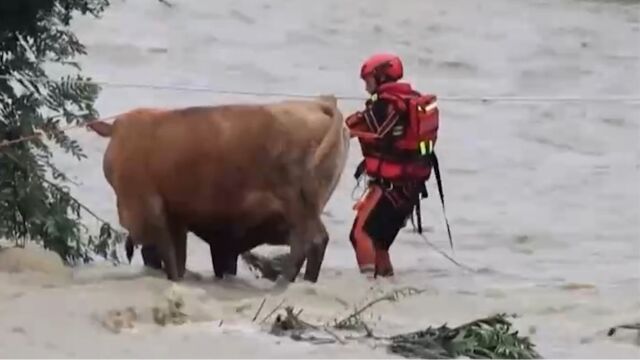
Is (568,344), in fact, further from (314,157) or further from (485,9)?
(485,9)

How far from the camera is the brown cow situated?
935cm

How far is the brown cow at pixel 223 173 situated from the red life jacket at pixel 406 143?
0.71 m

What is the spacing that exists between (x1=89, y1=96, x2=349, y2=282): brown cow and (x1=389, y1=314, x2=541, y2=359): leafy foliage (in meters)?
1.90

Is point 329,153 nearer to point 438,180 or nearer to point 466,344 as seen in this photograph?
point 438,180

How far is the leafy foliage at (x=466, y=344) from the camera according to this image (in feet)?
24.4

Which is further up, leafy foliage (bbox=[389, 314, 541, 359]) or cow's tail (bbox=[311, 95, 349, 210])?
cow's tail (bbox=[311, 95, 349, 210])

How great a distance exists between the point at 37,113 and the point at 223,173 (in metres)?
1.29

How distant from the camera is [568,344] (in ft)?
27.3

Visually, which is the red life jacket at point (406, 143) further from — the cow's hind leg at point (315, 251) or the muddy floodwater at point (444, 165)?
the cow's hind leg at point (315, 251)

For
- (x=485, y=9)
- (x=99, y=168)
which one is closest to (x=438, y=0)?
(x=485, y=9)

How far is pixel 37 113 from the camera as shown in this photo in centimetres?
1003

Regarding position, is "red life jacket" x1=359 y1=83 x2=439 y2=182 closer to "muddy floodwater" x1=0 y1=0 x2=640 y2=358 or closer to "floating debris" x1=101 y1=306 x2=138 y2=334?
"muddy floodwater" x1=0 y1=0 x2=640 y2=358

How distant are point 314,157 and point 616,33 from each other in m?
14.6

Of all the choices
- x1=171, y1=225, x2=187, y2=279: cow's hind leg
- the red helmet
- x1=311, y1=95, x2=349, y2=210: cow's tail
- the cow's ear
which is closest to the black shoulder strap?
the red helmet
